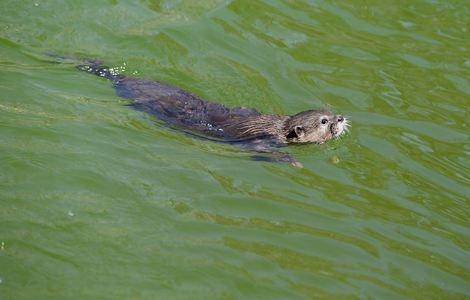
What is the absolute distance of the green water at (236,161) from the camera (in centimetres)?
544

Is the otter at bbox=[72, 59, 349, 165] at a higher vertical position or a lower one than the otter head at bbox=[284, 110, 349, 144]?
lower

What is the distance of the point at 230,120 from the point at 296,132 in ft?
2.76

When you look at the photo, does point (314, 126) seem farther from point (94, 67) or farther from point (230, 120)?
point (94, 67)

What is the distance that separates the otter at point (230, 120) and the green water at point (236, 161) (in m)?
0.20

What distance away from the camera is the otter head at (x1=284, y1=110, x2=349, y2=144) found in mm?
8117

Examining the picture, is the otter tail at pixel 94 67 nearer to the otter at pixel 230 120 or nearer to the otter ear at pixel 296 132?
the otter at pixel 230 120

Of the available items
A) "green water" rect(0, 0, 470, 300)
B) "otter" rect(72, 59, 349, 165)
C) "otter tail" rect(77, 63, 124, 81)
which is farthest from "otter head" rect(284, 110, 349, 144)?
"otter tail" rect(77, 63, 124, 81)

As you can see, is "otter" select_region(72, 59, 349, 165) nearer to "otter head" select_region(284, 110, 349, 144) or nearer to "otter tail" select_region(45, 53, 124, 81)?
"otter head" select_region(284, 110, 349, 144)

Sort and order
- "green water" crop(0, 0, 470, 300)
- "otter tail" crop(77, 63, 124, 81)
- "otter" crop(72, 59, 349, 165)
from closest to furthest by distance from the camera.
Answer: "green water" crop(0, 0, 470, 300) < "otter" crop(72, 59, 349, 165) < "otter tail" crop(77, 63, 124, 81)

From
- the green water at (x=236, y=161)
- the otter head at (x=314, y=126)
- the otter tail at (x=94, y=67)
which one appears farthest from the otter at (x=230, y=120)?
the otter tail at (x=94, y=67)

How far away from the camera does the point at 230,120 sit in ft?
27.0

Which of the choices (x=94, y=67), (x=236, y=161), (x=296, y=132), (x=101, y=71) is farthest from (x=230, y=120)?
(x=94, y=67)

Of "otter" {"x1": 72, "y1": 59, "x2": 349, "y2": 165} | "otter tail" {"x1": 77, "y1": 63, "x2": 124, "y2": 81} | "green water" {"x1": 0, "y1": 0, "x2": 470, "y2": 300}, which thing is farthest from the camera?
"otter tail" {"x1": 77, "y1": 63, "x2": 124, "y2": 81}

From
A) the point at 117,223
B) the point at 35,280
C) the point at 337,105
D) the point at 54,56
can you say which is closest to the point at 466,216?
the point at 337,105
